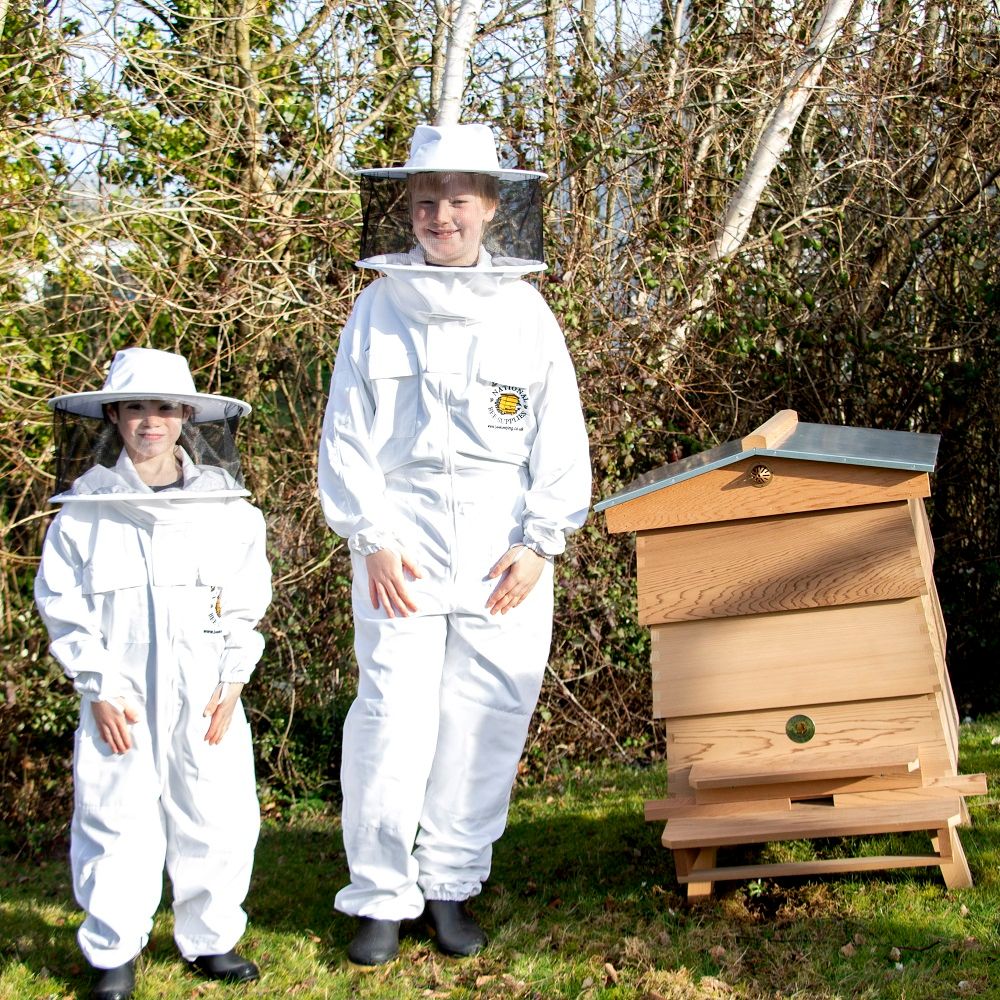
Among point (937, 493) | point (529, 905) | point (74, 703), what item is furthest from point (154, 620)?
point (937, 493)

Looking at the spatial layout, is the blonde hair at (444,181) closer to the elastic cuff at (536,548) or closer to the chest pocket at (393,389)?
the chest pocket at (393,389)

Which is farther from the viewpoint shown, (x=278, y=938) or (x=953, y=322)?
(x=953, y=322)

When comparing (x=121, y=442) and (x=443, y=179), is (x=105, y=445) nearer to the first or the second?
(x=121, y=442)

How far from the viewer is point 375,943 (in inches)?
131

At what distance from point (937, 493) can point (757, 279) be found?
1644mm

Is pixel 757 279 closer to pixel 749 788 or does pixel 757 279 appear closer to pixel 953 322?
pixel 953 322

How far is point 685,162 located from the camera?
654cm

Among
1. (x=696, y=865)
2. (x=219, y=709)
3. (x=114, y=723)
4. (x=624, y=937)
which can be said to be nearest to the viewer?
(x=114, y=723)

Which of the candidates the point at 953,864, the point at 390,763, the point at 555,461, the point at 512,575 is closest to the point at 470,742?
the point at 390,763

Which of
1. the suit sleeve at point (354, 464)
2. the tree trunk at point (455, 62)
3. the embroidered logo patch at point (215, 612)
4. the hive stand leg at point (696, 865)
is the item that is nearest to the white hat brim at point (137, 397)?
the suit sleeve at point (354, 464)

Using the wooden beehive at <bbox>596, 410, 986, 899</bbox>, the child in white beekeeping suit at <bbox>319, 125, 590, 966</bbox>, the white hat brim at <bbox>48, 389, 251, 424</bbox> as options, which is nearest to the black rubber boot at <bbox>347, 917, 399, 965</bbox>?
the child in white beekeeping suit at <bbox>319, 125, 590, 966</bbox>

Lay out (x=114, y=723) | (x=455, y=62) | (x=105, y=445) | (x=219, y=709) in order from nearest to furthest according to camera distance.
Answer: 1. (x=114, y=723)
2. (x=219, y=709)
3. (x=105, y=445)
4. (x=455, y=62)

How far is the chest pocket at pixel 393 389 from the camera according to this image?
136 inches

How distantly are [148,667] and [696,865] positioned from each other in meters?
1.72
